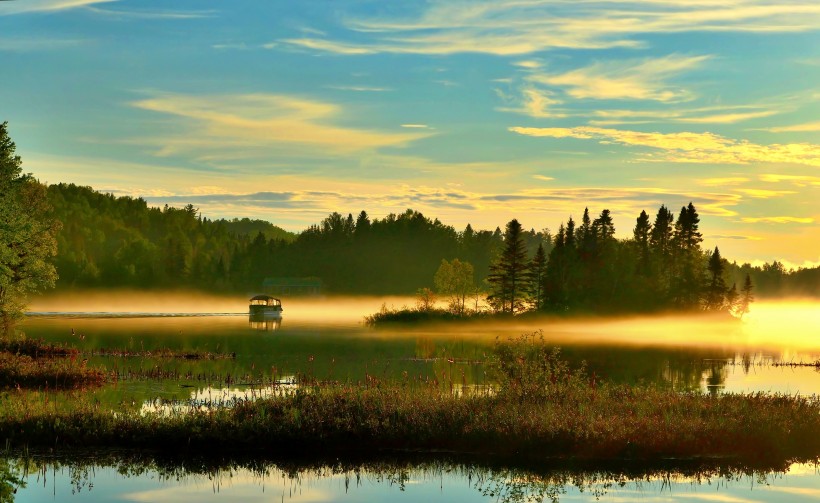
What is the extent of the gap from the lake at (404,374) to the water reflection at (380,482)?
0.05 m

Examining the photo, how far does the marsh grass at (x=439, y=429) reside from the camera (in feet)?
81.0

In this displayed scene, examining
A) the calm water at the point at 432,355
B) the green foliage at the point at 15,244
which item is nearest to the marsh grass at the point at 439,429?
the calm water at the point at 432,355

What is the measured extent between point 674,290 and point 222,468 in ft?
381

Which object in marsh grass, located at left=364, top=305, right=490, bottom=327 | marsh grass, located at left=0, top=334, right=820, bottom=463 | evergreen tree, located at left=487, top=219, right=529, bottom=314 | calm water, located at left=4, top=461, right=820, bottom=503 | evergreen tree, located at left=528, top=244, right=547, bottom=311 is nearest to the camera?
calm water, located at left=4, top=461, right=820, bottom=503

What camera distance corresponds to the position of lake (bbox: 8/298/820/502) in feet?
69.3

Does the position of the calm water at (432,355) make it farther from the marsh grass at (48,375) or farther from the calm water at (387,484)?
the calm water at (387,484)

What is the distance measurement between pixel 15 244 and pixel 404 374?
139 feet

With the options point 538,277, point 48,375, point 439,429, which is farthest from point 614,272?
point 439,429

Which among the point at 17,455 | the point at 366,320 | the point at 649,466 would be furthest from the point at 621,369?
the point at 366,320

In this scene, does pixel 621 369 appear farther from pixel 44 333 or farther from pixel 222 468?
pixel 44 333

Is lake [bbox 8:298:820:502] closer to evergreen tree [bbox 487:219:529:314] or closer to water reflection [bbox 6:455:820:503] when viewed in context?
water reflection [bbox 6:455:820:503]

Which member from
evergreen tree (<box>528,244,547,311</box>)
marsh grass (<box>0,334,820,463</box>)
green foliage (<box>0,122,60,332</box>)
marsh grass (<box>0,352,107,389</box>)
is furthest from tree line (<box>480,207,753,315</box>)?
marsh grass (<box>0,334,820,463</box>)

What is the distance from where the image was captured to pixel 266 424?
2528 centimetres

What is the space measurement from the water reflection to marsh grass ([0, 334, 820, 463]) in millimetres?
1084
